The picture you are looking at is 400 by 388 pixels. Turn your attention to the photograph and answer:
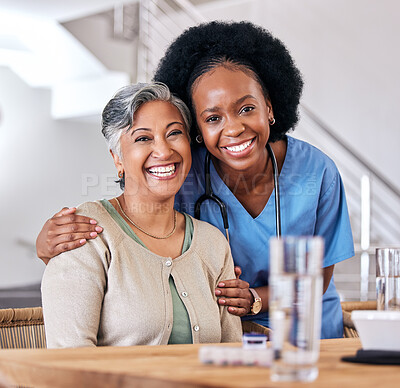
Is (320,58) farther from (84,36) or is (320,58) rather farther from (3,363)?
(3,363)

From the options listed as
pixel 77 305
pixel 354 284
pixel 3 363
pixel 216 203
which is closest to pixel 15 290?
pixel 354 284

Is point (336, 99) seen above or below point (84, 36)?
below

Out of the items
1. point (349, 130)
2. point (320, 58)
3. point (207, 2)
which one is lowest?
point (349, 130)

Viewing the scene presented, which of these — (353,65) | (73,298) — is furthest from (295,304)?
(353,65)

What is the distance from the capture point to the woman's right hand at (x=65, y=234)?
4.48ft

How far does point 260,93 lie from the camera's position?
1.76m

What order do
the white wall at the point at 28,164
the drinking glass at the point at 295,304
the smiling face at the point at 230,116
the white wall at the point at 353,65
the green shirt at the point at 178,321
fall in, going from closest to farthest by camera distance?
1. the drinking glass at the point at 295,304
2. the green shirt at the point at 178,321
3. the smiling face at the point at 230,116
4. the white wall at the point at 353,65
5. the white wall at the point at 28,164

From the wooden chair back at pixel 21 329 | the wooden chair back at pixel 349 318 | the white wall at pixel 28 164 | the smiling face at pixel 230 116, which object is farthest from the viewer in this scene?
the white wall at pixel 28 164

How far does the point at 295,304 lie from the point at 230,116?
3.21 ft

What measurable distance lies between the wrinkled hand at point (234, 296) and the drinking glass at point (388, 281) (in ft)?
1.55

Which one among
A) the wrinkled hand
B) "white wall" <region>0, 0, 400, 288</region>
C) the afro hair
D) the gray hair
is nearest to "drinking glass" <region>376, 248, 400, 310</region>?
the wrinkled hand

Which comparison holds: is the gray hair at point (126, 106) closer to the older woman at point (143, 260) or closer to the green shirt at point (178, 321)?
the older woman at point (143, 260)

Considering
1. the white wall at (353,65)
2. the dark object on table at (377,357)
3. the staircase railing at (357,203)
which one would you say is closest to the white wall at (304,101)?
the white wall at (353,65)

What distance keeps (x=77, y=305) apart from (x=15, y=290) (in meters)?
3.94
